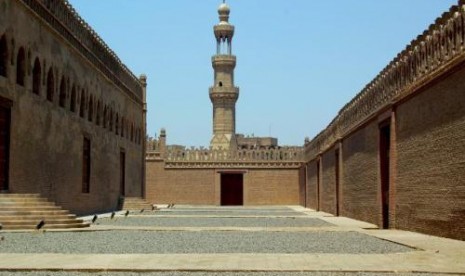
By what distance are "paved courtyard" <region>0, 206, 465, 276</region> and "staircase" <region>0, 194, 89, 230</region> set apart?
77 cm

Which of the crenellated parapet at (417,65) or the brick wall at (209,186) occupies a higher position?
the crenellated parapet at (417,65)

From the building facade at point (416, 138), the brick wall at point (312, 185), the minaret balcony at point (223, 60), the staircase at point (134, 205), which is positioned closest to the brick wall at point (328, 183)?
the brick wall at point (312, 185)

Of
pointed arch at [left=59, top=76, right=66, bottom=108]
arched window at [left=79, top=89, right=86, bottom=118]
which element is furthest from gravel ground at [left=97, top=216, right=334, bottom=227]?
arched window at [left=79, top=89, right=86, bottom=118]

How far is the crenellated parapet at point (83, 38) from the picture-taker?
72.5 ft

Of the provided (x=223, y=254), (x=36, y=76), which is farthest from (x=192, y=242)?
(x=36, y=76)

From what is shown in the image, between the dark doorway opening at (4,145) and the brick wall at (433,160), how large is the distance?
962 centimetres

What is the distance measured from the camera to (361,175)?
74.3 feet

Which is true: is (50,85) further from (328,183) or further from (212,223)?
(328,183)

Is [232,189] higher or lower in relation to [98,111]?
lower

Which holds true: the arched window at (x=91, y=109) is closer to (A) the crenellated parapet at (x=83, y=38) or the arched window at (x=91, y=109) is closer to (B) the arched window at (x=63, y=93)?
(A) the crenellated parapet at (x=83, y=38)

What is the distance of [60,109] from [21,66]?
3858 millimetres

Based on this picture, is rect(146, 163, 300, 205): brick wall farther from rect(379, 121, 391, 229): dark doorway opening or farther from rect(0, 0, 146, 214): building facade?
rect(379, 121, 391, 229): dark doorway opening

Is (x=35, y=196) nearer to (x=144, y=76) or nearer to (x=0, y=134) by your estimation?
(x=0, y=134)

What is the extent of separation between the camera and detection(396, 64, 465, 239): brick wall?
12.8m
